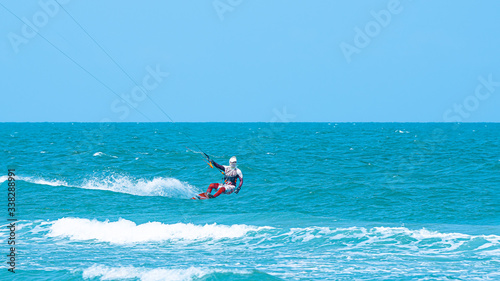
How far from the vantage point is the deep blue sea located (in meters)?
13.4

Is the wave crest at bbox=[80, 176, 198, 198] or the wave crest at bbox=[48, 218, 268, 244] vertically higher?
the wave crest at bbox=[80, 176, 198, 198]

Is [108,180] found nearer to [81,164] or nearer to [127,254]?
[81,164]

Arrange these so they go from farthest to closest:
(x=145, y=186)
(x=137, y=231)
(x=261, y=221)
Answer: (x=145, y=186) → (x=261, y=221) → (x=137, y=231)

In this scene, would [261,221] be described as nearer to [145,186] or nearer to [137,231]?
[137,231]

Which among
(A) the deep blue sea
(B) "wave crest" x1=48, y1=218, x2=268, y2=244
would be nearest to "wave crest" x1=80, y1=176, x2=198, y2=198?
(A) the deep blue sea

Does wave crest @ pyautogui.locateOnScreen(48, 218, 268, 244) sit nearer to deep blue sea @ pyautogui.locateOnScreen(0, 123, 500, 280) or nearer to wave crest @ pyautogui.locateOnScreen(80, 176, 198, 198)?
deep blue sea @ pyautogui.locateOnScreen(0, 123, 500, 280)

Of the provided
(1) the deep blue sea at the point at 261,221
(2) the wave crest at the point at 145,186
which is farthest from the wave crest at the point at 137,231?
(2) the wave crest at the point at 145,186

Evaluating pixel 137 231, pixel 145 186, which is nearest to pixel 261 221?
pixel 137 231

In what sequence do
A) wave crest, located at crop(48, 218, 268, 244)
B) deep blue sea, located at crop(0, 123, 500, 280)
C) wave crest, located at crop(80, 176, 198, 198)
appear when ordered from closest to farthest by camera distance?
deep blue sea, located at crop(0, 123, 500, 280), wave crest, located at crop(48, 218, 268, 244), wave crest, located at crop(80, 176, 198, 198)

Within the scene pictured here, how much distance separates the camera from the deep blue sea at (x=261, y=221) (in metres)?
13.4

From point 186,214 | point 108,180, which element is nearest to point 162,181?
point 108,180

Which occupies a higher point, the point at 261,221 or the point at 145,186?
the point at 145,186

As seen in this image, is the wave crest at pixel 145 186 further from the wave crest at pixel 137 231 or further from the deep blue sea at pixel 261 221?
the wave crest at pixel 137 231

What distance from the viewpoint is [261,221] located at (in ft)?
63.7
